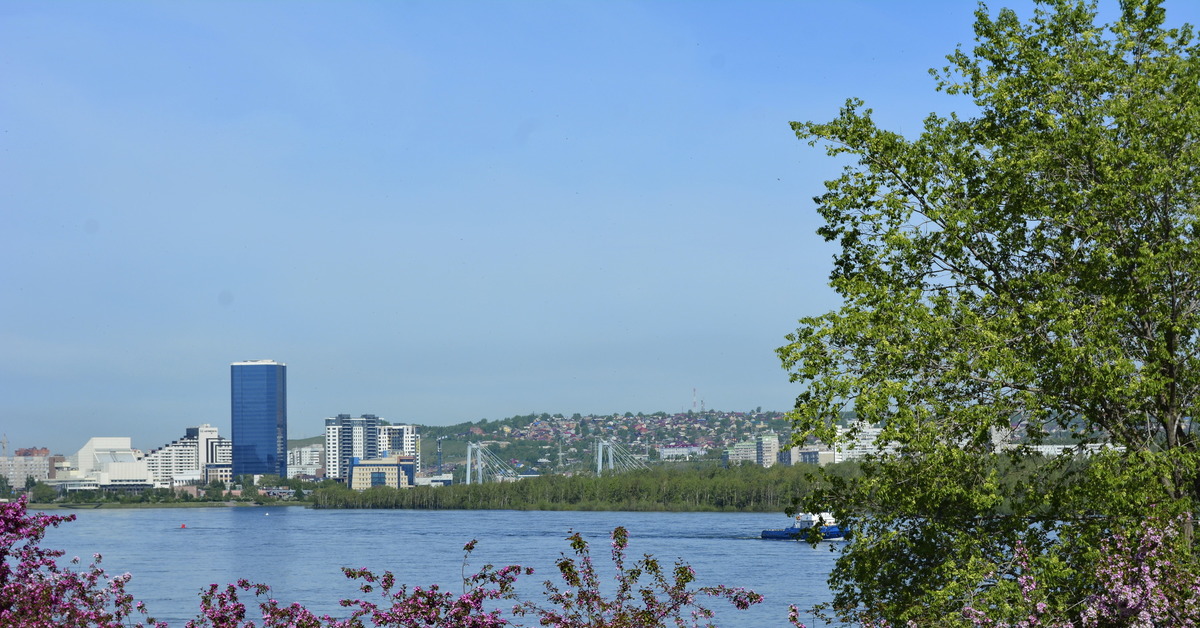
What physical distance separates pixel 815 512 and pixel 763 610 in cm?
2474

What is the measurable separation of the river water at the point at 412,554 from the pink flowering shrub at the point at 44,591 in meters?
14.4

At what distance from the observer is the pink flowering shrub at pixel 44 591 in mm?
9508

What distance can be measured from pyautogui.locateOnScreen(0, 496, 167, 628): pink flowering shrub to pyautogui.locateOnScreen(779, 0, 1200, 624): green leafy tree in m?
5.99

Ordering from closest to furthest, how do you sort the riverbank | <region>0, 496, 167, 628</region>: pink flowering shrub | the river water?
<region>0, 496, 167, 628</region>: pink flowering shrub, the river water, the riverbank

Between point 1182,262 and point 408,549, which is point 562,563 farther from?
point 408,549

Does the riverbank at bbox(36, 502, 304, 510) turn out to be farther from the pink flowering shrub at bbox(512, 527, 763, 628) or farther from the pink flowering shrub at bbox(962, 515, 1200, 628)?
the pink flowering shrub at bbox(962, 515, 1200, 628)

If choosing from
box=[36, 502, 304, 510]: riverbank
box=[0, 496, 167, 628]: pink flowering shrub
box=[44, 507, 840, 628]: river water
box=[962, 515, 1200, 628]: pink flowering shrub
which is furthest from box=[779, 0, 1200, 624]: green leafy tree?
box=[36, 502, 304, 510]: riverbank

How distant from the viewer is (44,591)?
960 cm

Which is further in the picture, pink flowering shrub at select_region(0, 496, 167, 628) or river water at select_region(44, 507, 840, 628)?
river water at select_region(44, 507, 840, 628)

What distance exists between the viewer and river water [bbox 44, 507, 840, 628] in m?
41.8

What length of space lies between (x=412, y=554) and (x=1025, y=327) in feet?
179

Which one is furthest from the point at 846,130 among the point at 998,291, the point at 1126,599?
the point at 1126,599

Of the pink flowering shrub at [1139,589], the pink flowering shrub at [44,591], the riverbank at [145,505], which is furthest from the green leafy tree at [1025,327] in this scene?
the riverbank at [145,505]

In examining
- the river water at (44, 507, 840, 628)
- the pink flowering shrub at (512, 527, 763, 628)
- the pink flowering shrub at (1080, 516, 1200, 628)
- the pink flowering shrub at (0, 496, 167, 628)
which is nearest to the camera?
the pink flowering shrub at (512, 527, 763, 628)
